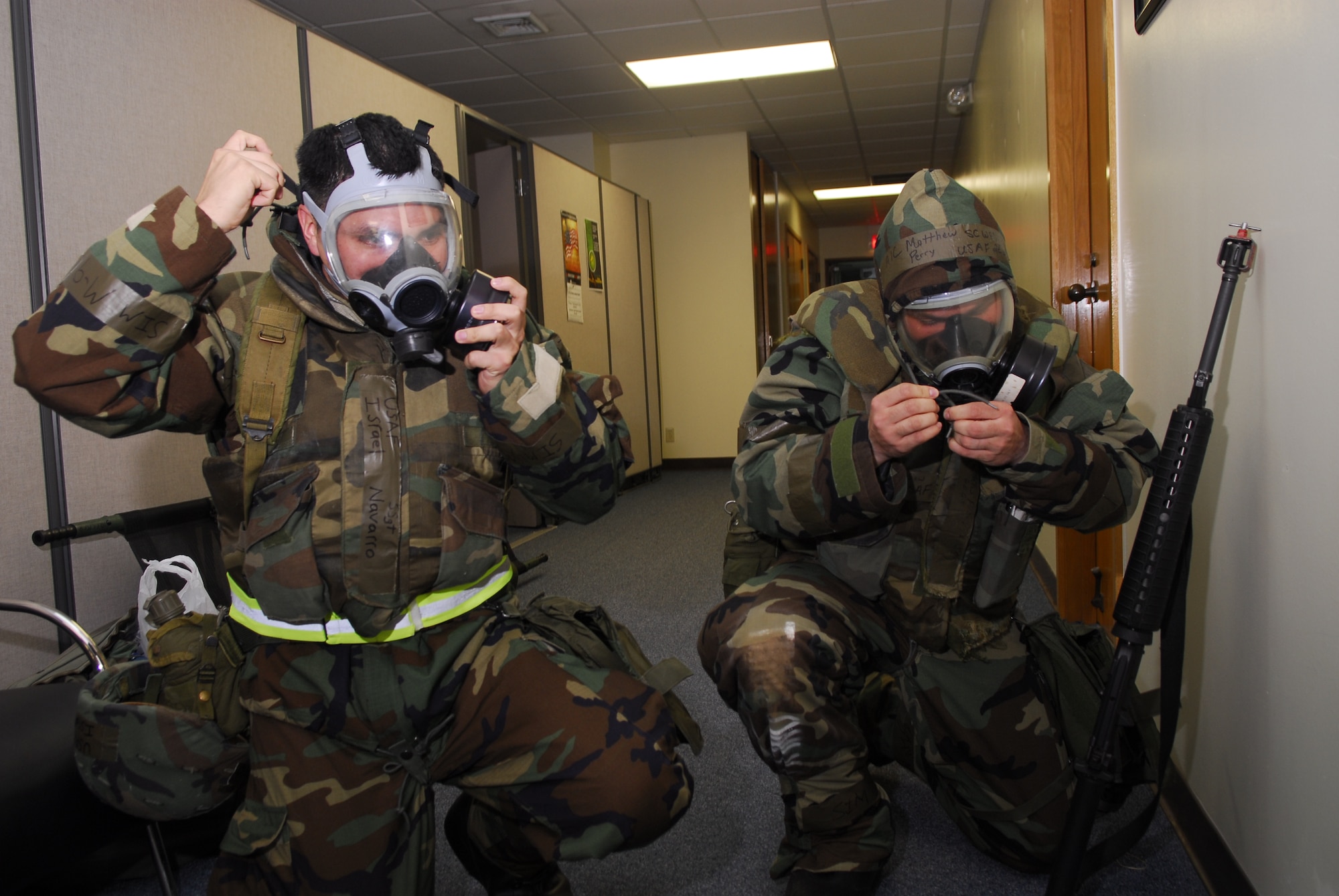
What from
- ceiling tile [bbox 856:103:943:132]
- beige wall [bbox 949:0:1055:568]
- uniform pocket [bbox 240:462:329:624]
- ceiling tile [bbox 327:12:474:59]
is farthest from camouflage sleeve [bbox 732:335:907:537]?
ceiling tile [bbox 856:103:943:132]

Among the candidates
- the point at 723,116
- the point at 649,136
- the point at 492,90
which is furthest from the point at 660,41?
the point at 649,136

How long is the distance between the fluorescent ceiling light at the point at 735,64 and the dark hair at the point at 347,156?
4.54 metres

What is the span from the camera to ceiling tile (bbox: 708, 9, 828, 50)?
471 cm

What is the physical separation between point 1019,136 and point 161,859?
3.79 metres

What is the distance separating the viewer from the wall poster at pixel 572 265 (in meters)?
5.35

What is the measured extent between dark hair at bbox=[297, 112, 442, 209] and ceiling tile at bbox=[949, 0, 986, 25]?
428 cm

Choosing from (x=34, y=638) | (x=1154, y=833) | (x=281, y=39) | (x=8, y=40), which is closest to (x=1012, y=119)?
(x=281, y=39)

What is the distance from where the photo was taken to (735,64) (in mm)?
5539

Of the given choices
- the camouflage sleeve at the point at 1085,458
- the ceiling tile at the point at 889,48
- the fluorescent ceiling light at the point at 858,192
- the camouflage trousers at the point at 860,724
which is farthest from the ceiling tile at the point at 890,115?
the camouflage trousers at the point at 860,724

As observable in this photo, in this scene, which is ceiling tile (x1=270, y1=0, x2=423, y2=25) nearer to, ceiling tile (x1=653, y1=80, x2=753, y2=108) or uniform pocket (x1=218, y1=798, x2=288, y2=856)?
ceiling tile (x1=653, y1=80, x2=753, y2=108)

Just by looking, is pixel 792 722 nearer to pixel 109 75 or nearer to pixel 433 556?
pixel 433 556

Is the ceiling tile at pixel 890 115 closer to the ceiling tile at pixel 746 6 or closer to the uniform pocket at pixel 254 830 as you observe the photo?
the ceiling tile at pixel 746 6

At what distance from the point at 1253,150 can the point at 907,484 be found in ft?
2.21

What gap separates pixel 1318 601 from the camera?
103 centimetres
